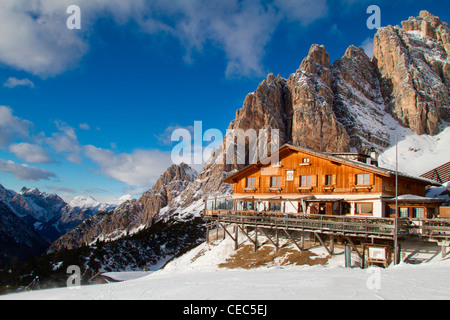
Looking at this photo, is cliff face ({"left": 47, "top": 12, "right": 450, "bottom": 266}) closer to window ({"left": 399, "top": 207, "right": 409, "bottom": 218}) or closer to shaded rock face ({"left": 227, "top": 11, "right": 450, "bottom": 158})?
shaded rock face ({"left": 227, "top": 11, "right": 450, "bottom": 158})

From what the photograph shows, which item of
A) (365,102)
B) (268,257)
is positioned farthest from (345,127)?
(268,257)

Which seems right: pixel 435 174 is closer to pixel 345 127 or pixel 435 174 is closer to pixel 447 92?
pixel 345 127

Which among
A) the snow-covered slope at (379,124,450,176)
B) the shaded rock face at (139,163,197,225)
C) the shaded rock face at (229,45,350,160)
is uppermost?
the shaded rock face at (229,45,350,160)

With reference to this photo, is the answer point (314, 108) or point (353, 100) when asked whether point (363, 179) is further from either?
point (353, 100)

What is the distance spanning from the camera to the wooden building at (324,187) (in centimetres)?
2822

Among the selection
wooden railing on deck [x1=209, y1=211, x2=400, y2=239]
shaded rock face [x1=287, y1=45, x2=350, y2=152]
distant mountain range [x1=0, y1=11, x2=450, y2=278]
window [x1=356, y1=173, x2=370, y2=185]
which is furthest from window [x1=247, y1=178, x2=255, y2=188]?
shaded rock face [x1=287, y1=45, x2=350, y2=152]

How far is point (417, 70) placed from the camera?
129 metres

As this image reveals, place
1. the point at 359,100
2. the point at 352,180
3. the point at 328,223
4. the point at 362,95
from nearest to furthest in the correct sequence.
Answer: the point at 328,223 → the point at 352,180 → the point at 359,100 → the point at 362,95

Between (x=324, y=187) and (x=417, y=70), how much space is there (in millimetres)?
128925

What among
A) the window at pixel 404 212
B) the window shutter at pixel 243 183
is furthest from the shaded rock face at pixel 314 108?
the window at pixel 404 212

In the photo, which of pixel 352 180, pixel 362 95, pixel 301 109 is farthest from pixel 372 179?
pixel 362 95

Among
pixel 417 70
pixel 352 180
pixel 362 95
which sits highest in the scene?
pixel 417 70

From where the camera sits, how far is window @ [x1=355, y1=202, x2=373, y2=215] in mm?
28677
